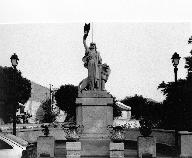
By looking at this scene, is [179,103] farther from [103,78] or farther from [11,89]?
[11,89]

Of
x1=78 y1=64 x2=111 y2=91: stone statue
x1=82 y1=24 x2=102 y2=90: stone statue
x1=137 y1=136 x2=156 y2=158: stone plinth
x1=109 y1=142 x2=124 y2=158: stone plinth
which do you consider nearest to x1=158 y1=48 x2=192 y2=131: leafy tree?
x1=78 y1=64 x2=111 y2=91: stone statue

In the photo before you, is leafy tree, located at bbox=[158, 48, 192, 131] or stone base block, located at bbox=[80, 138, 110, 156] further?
leafy tree, located at bbox=[158, 48, 192, 131]

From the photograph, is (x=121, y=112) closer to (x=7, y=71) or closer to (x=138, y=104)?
(x=138, y=104)

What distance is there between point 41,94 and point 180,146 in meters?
86.4

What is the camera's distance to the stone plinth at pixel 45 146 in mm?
19047

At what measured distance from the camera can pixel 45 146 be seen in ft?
62.9

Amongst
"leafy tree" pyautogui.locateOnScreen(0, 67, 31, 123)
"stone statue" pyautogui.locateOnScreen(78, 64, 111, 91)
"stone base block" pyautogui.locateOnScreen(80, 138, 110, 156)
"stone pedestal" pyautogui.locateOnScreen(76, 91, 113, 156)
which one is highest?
"leafy tree" pyautogui.locateOnScreen(0, 67, 31, 123)

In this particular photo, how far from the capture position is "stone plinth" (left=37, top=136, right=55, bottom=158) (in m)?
19.0

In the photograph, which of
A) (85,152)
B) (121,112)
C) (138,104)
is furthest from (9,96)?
(138,104)

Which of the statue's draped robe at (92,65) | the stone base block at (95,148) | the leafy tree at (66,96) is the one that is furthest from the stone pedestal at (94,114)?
the leafy tree at (66,96)

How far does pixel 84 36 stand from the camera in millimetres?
22641

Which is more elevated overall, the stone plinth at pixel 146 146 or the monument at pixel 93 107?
the monument at pixel 93 107

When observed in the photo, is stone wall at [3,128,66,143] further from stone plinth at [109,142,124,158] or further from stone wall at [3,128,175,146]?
stone plinth at [109,142,124,158]

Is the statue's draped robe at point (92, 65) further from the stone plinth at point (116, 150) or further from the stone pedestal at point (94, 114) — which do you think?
the stone plinth at point (116, 150)
